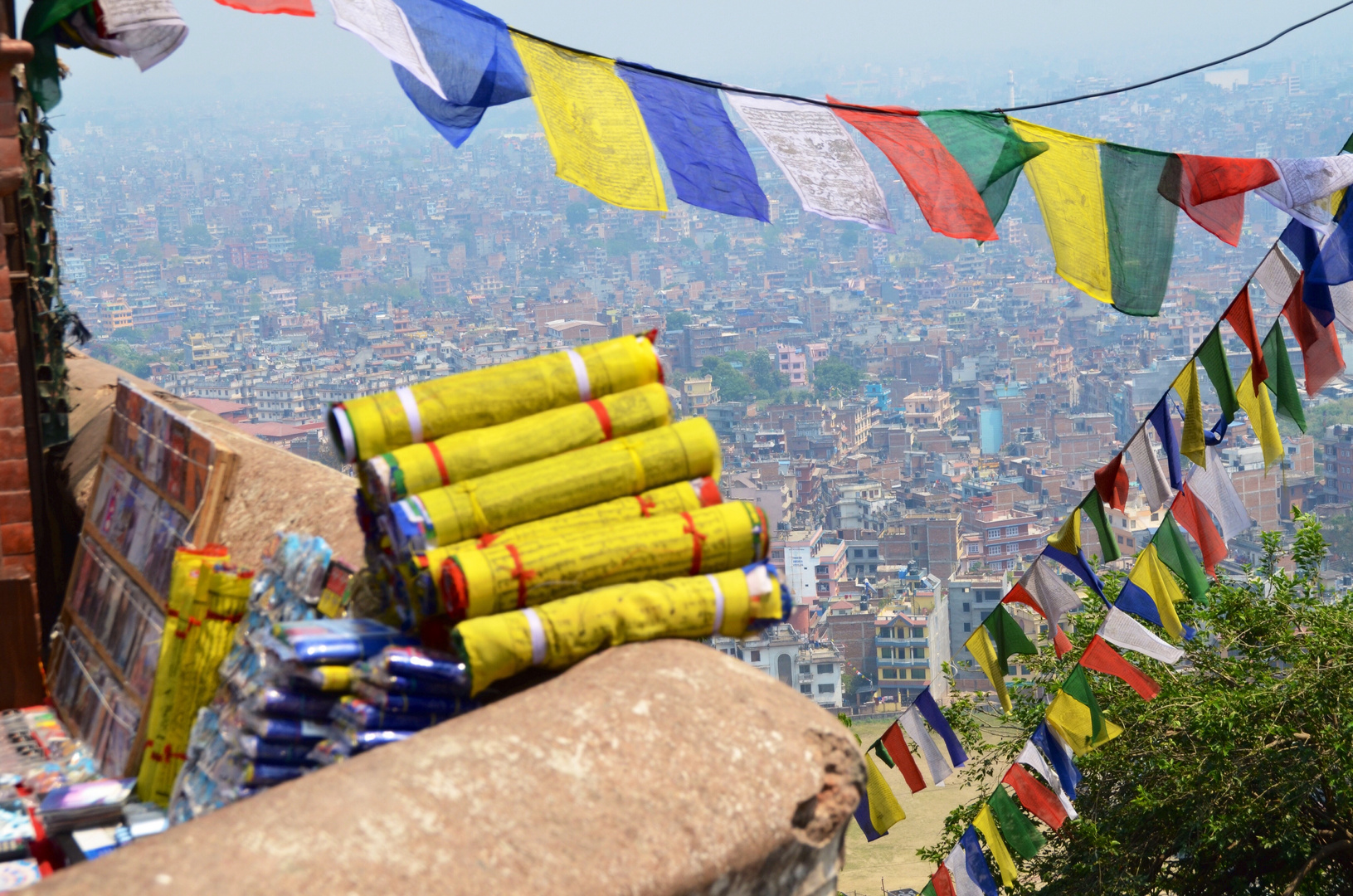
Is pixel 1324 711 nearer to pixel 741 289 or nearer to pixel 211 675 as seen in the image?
pixel 211 675

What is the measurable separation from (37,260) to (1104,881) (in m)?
7.14

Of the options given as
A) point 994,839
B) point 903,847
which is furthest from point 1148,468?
point 903,847

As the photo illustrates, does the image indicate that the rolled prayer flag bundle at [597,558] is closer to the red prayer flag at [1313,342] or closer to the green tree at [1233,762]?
the red prayer flag at [1313,342]

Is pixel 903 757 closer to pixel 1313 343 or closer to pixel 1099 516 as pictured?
pixel 1099 516

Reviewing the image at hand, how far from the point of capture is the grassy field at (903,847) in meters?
31.8

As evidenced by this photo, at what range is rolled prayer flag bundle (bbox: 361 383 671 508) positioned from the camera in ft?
6.23

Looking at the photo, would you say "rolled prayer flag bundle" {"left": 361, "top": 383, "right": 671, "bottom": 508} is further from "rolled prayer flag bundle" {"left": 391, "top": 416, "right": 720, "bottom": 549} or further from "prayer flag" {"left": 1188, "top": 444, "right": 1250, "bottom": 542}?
"prayer flag" {"left": 1188, "top": 444, "right": 1250, "bottom": 542}

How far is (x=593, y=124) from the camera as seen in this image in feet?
10.8

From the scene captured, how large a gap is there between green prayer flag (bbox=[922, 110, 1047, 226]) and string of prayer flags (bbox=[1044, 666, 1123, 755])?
2.60 meters

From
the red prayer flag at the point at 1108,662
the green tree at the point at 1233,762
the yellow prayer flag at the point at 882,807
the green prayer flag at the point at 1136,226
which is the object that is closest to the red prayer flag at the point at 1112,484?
the red prayer flag at the point at 1108,662

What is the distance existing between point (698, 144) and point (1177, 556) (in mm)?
2986

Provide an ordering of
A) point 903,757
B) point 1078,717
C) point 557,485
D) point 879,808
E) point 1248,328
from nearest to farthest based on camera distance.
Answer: point 557,485 → point 1248,328 → point 1078,717 → point 879,808 → point 903,757

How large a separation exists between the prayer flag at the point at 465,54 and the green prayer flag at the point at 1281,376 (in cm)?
298

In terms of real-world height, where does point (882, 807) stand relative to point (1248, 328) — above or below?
below
